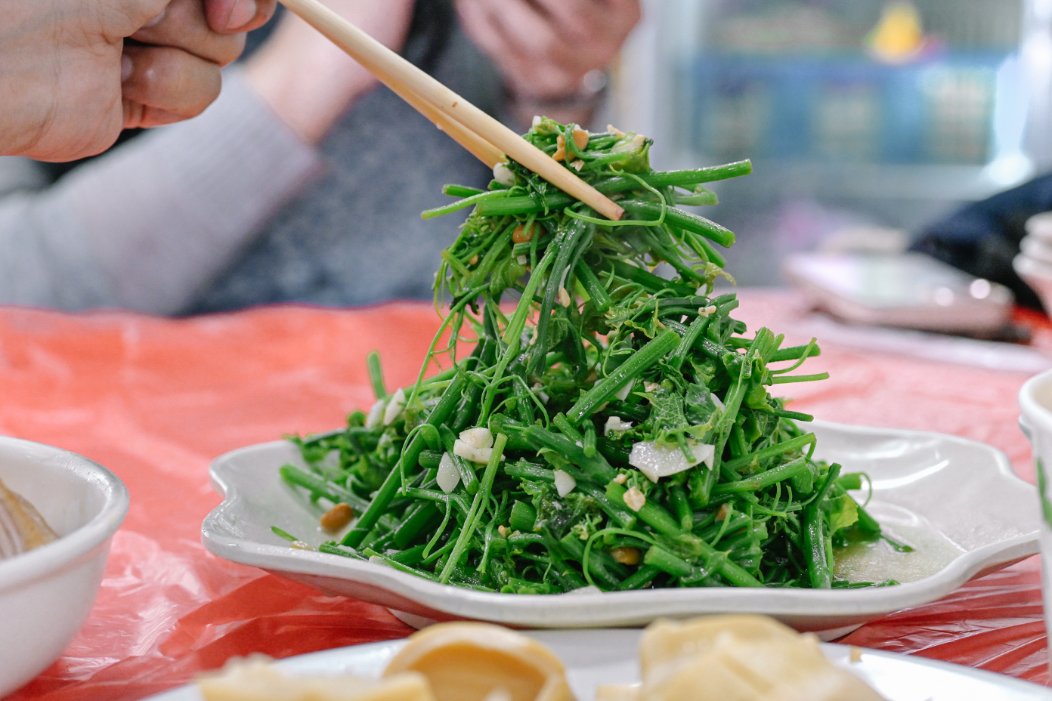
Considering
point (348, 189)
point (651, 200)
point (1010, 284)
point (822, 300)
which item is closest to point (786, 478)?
point (651, 200)

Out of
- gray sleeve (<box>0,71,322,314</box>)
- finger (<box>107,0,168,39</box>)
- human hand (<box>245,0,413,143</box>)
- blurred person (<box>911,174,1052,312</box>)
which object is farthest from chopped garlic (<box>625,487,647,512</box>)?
human hand (<box>245,0,413,143</box>)

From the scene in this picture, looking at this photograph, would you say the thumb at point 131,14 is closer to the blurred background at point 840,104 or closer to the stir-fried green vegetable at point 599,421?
the stir-fried green vegetable at point 599,421

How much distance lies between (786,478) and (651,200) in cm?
29

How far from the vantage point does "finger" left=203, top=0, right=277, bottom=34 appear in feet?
3.92

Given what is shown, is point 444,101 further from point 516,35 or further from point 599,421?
point 516,35

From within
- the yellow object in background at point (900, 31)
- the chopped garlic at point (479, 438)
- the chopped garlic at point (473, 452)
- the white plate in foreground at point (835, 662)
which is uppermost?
the yellow object in background at point (900, 31)

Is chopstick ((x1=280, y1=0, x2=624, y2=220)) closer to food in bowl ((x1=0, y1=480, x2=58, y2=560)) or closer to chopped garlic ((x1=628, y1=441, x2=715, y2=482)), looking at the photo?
chopped garlic ((x1=628, y1=441, x2=715, y2=482))

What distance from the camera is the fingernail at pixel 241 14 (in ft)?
3.92

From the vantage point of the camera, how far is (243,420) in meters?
1.64

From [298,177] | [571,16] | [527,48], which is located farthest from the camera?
[527,48]

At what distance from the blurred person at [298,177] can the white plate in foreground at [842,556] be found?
236cm

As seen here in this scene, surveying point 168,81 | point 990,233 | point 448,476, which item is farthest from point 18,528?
point 990,233

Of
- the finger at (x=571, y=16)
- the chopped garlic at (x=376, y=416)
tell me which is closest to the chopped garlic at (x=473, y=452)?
the chopped garlic at (x=376, y=416)

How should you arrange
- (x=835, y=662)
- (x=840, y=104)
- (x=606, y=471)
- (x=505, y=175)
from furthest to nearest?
(x=840, y=104) → (x=505, y=175) → (x=606, y=471) → (x=835, y=662)
